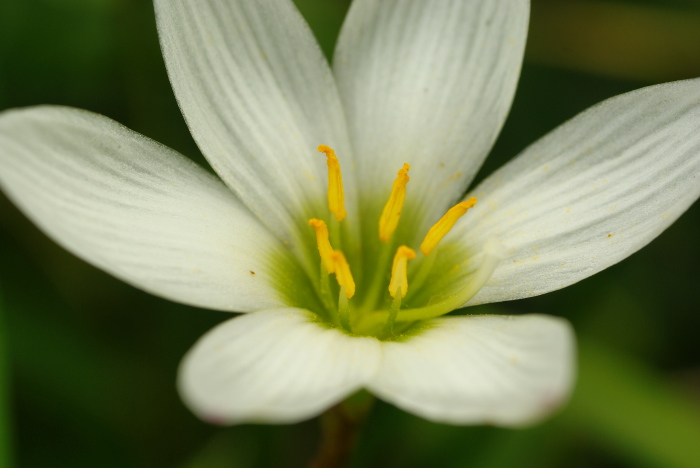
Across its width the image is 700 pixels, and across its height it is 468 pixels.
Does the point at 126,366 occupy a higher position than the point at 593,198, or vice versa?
the point at 593,198

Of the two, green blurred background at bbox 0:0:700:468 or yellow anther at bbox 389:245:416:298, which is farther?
green blurred background at bbox 0:0:700:468

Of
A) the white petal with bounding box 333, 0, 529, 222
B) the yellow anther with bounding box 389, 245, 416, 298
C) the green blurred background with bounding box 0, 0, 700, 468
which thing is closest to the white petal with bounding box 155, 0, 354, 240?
the white petal with bounding box 333, 0, 529, 222

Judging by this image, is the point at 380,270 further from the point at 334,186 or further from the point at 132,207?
the point at 132,207

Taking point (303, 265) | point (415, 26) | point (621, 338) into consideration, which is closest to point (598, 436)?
point (621, 338)

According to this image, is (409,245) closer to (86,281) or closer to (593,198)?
(593,198)

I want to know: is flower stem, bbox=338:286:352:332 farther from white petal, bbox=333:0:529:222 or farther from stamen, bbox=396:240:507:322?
white petal, bbox=333:0:529:222

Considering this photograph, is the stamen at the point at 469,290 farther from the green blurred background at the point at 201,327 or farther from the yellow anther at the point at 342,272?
the green blurred background at the point at 201,327
